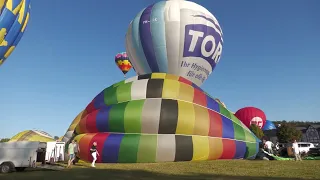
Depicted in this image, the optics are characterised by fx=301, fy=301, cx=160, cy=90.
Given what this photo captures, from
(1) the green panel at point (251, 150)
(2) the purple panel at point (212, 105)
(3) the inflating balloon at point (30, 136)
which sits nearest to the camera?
(2) the purple panel at point (212, 105)

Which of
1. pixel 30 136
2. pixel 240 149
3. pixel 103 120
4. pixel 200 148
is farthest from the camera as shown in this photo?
pixel 30 136

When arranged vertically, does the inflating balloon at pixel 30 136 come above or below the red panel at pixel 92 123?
below

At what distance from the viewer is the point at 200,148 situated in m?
14.2

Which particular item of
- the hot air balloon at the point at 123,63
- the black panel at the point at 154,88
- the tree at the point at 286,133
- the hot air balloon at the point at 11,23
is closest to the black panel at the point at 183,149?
the black panel at the point at 154,88

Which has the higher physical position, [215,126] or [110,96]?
[110,96]

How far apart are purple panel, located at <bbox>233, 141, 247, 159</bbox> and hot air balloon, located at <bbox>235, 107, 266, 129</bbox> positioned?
29913 millimetres

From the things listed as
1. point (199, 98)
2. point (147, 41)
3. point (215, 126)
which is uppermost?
point (147, 41)

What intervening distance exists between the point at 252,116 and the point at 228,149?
31639 mm

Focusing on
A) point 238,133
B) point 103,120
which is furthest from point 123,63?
point 238,133

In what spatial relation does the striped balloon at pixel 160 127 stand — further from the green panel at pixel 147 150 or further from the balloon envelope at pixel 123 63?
the balloon envelope at pixel 123 63

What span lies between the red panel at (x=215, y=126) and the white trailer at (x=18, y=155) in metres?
8.01

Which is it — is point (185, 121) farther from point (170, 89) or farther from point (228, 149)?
point (228, 149)

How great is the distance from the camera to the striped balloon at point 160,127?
1395 centimetres

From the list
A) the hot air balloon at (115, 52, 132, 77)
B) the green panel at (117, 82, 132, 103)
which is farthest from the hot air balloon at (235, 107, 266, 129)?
the green panel at (117, 82, 132, 103)
